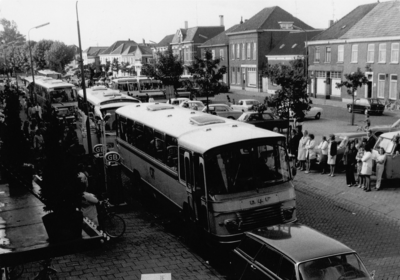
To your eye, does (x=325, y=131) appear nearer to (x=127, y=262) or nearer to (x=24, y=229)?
(x=127, y=262)

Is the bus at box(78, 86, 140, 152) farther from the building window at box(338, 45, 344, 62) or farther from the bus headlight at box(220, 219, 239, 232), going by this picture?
the building window at box(338, 45, 344, 62)

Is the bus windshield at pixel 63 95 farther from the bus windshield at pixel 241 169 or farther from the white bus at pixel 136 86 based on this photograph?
the bus windshield at pixel 241 169

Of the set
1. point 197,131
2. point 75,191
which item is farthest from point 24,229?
point 197,131

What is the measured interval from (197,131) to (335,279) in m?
5.65

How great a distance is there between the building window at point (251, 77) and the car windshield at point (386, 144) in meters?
45.5

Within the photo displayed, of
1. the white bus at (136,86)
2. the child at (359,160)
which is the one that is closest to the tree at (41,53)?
the white bus at (136,86)

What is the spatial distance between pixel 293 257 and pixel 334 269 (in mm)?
643

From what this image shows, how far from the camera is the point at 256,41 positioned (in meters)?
61.8

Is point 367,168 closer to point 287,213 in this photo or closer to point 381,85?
point 287,213

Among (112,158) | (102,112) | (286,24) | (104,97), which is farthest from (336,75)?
(112,158)

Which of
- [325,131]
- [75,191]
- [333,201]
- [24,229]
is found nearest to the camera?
[24,229]

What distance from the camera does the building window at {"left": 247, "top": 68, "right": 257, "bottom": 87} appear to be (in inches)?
2474

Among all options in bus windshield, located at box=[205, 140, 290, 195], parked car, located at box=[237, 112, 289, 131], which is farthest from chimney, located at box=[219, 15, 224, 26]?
bus windshield, located at box=[205, 140, 290, 195]

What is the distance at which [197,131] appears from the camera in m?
11.7
